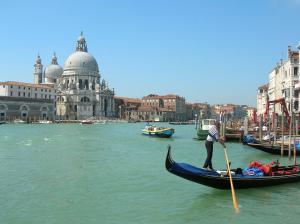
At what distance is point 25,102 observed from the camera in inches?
2228

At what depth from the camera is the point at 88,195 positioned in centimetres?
743

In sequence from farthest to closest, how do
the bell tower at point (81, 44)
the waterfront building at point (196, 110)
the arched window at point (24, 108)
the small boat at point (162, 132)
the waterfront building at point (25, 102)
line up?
the waterfront building at point (196, 110) < the bell tower at point (81, 44) < the arched window at point (24, 108) < the waterfront building at point (25, 102) < the small boat at point (162, 132)

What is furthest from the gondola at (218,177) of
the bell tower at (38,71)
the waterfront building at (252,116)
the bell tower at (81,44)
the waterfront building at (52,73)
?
the bell tower at (38,71)

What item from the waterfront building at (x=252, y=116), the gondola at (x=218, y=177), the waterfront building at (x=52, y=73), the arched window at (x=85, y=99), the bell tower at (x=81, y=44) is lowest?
the gondola at (x=218, y=177)

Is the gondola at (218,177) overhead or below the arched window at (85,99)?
below

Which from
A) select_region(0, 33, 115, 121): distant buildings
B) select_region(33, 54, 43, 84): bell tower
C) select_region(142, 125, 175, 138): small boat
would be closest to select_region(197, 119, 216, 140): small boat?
select_region(142, 125, 175, 138): small boat

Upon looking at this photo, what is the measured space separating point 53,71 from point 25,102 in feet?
68.1

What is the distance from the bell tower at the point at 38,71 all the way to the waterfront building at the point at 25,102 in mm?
14858

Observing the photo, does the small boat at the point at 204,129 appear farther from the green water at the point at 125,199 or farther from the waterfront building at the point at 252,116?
the green water at the point at 125,199

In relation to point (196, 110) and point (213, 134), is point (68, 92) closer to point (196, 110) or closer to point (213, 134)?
point (196, 110)

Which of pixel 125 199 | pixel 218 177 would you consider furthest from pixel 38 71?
pixel 218 177

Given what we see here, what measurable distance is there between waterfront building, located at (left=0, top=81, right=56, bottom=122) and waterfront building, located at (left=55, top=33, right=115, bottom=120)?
4.79m

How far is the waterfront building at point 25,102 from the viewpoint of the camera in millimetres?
54188

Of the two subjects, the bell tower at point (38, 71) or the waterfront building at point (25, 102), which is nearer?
the waterfront building at point (25, 102)
